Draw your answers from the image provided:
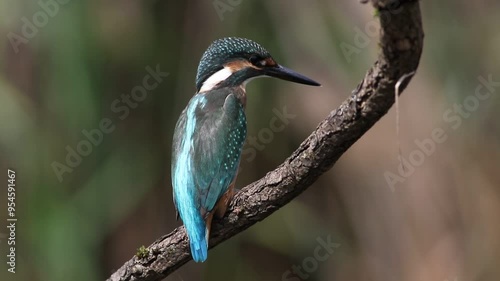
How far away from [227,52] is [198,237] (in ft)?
2.52

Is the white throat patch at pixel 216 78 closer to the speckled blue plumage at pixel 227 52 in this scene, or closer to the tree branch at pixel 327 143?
the speckled blue plumage at pixel 227 52

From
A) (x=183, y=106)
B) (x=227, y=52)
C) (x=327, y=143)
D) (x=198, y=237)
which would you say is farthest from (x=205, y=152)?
(x=183, y=106)

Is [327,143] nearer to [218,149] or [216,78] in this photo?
[218,149]

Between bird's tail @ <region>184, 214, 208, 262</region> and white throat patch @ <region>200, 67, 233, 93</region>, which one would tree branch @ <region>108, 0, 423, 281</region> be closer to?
bird's tail @ <region>184, 214, 208, 262</region>

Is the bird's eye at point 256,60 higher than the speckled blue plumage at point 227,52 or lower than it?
lower

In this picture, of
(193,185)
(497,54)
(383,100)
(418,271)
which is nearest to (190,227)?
(193,185)

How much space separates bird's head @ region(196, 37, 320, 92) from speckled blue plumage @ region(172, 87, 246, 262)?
0.10 m

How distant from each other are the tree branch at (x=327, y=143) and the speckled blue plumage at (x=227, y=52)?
600 mm

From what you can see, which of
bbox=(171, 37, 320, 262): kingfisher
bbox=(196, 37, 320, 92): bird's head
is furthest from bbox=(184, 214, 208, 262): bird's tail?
bbox=(196, 37, 320, 92): bird's head

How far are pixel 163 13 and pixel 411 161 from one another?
4.66 ft

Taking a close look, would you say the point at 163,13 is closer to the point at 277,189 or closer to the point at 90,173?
the point at 90,173

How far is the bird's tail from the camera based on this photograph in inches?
83.2

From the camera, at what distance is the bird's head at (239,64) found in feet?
8.43

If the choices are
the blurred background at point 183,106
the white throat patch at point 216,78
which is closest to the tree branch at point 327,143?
the white throat patch at point 216,78
